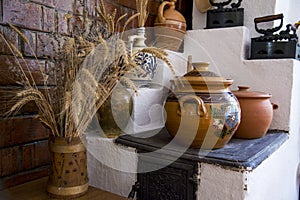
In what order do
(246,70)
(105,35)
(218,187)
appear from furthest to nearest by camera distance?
(246,70)
(105,35)
(218,187)

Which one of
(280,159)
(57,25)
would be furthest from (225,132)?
(57,25)

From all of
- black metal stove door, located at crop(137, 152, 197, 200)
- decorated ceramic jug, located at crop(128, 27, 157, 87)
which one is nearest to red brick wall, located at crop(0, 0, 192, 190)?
decorated ceramic jug, located at crop(128, 27, 157, 87)

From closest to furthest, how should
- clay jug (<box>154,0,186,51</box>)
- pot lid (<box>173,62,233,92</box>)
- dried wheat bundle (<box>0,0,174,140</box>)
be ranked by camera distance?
1. dried wheat bundle (<box>0,0,174,140</box>)
2. pot lid (<box>173,62,233,92</box>)
3. clay jug (<box>154,0,186,51</box>)

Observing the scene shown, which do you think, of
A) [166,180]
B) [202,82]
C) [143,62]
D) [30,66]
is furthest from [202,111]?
[30,66]

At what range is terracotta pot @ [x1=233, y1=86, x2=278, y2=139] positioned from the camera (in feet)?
3.75

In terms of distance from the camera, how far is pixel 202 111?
0.87 metres

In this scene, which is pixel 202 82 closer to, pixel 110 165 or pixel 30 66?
pixel 110 165

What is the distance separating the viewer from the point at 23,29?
0.96 meters

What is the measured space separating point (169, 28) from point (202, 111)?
68 centimetres

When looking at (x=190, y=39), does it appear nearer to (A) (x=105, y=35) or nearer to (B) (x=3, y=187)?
(A) (x=105, y=35)

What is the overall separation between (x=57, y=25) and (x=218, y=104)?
2.22 ft

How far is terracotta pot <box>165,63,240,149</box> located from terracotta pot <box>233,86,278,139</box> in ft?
0.78

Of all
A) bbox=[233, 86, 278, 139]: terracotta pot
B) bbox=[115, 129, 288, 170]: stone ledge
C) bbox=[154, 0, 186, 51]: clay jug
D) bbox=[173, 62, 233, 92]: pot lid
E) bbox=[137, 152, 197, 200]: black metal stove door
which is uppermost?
bbox=[154, 0, 186, 51]: clay jug

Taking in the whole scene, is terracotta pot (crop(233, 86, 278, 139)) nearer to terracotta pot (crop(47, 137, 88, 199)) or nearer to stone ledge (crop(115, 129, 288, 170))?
stone ledge (crop(115, 129, 288, 170))
